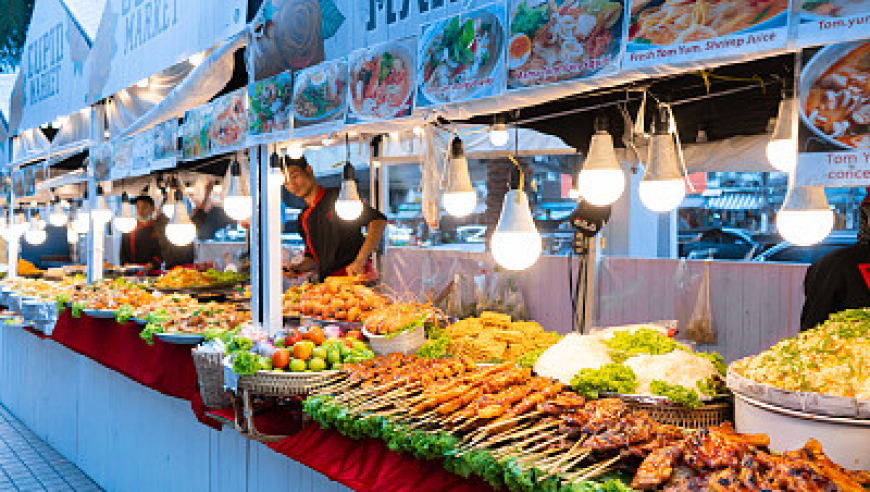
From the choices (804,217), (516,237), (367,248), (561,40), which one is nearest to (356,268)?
(367,248)

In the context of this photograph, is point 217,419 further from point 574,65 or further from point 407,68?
point 574,65

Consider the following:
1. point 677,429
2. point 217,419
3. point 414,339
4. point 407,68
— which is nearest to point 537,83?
point 407,68

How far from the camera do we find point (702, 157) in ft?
21.9

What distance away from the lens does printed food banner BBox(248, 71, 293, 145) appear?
466 centimetres

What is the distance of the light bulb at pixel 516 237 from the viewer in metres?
3.43

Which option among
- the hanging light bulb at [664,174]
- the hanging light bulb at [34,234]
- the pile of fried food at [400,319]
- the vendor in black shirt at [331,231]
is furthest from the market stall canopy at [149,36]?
the hanging light bulb at [34,234]

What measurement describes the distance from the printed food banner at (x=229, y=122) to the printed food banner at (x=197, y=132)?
8 cm

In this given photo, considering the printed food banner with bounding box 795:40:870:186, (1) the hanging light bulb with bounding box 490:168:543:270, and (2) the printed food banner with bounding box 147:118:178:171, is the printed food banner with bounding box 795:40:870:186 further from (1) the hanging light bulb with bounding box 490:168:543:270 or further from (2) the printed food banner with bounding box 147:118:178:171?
(2) the printed food banner with bounding box 147:118:178:171

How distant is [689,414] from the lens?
316cm

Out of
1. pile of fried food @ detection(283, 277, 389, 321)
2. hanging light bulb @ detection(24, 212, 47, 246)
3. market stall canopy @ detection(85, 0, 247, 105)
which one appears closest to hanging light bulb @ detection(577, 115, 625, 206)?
pile of fried food @ detection(283, 277, 389, 321)

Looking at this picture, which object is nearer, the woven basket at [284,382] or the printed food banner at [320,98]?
the woven basket at [284,382]

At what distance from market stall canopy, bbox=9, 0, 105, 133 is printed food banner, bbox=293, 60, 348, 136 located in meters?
5.40

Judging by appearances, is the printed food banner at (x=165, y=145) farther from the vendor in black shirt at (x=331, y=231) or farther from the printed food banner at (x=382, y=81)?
the printed food banner at (x=382, y=81)

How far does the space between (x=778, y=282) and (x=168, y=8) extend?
7.00m
